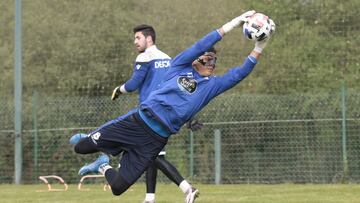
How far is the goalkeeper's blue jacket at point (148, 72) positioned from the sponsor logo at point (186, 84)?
1283 mm

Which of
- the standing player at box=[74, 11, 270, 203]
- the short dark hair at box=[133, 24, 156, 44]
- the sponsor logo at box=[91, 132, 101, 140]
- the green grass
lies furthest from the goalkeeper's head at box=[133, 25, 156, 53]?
the green grass

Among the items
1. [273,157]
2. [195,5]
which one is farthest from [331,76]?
[195,5]

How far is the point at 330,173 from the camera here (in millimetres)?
14875

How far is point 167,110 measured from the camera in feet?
23.8

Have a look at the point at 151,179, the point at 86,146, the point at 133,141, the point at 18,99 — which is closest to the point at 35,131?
the point at 18,99

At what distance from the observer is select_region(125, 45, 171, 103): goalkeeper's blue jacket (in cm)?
855

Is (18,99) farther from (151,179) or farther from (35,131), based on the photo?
(151,179)

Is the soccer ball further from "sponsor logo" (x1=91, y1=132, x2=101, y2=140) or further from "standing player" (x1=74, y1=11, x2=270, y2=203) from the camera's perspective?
"sponsor logo" (x1=91, y1=132, x2=101, y2=140)

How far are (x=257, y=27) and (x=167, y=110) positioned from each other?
105 centimetres

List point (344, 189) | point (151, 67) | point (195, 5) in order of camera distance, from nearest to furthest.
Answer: point (151, 67) < point (344, 189) < point (195, 5)

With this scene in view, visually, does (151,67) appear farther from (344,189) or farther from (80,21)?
(80,21)

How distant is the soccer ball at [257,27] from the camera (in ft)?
23.2

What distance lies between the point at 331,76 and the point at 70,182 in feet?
17.2

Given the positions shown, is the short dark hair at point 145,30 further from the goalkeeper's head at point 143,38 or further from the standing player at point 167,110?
the standing player at point 167,110
